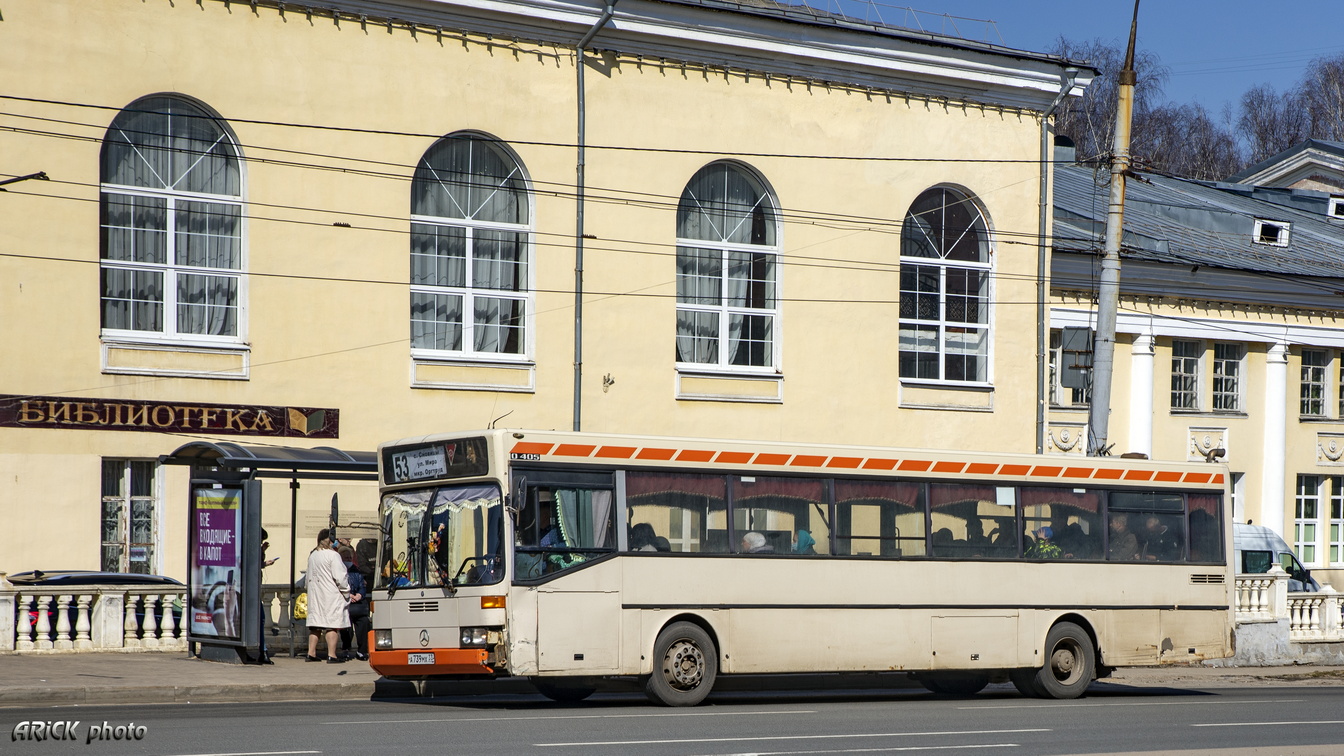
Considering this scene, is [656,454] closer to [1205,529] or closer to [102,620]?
[1205,529]

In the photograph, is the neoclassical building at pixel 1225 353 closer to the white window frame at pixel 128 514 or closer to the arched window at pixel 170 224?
the arched window at pixel 170 224

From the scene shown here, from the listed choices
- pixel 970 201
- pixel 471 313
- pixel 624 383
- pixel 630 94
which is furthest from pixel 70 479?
pixel 970 201

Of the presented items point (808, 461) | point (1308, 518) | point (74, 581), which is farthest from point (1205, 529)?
point (1308, 518)

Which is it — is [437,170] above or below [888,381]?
above

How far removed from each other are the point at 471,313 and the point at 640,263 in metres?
3.10

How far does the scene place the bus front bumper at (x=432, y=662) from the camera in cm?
1520

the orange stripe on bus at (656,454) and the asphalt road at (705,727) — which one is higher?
the orange stripe on bus at (656,454)

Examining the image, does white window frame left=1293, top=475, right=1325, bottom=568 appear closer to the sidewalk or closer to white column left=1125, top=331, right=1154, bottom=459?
white column left=1125, top=331, right=1154, bottom=459

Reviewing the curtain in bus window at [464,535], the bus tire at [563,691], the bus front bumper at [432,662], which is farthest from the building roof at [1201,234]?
the bus front bumper at [432,662]

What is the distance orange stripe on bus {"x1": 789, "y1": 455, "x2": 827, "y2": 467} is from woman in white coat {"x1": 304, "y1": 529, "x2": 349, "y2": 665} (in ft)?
18.8

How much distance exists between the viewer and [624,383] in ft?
88.3

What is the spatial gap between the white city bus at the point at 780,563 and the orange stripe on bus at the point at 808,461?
0.02 meters

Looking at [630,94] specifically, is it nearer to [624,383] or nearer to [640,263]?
[640,263]

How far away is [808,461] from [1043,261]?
1542 centimetres
